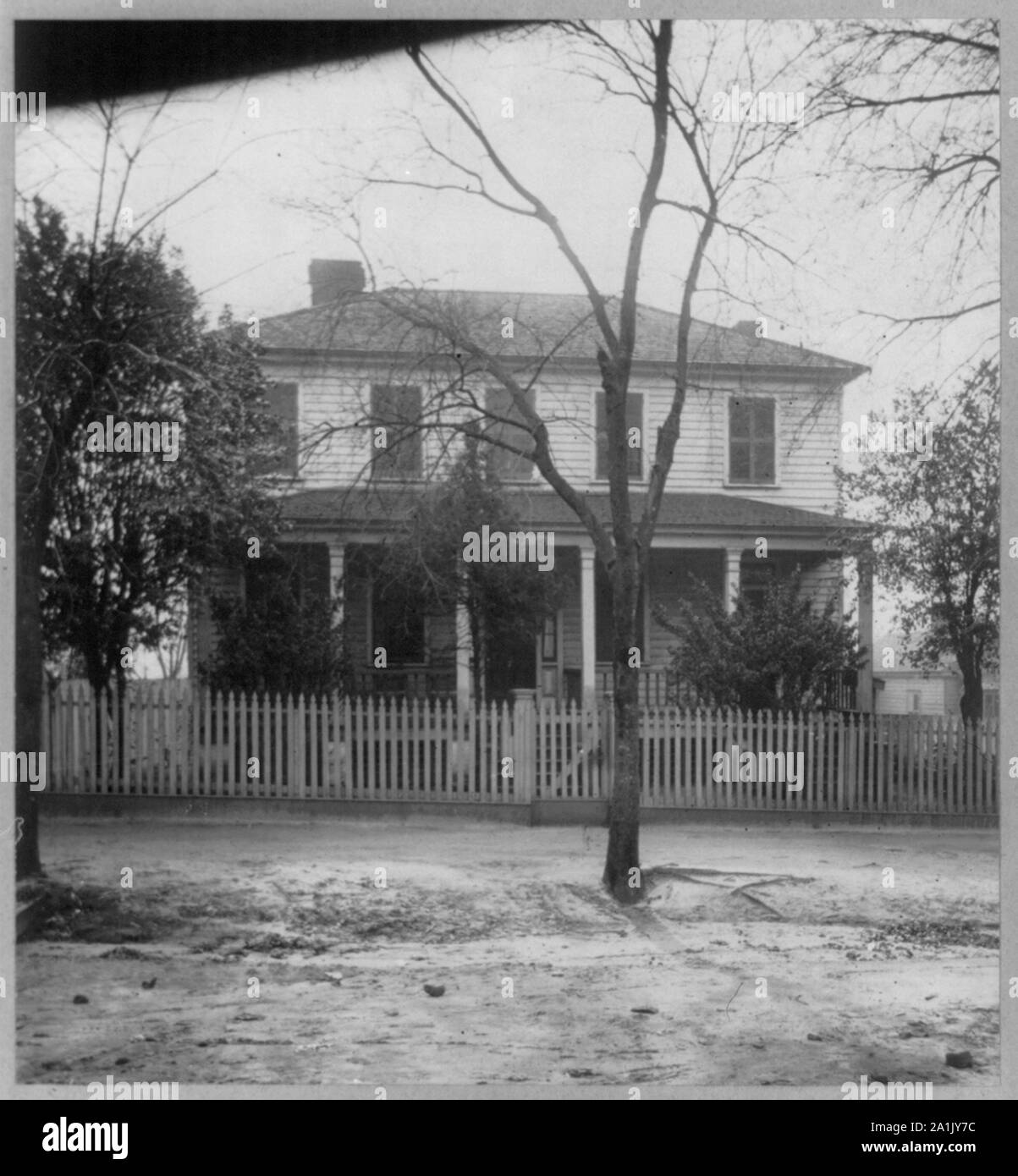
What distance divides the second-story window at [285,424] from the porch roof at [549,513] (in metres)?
0.18

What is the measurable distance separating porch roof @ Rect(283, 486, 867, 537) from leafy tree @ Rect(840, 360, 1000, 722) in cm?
30

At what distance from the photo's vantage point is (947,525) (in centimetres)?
638

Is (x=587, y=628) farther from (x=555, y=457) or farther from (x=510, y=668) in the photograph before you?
(x=555, y=457)

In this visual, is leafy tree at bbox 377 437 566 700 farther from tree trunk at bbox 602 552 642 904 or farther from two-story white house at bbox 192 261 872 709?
tree trunk at bbox 602 552 642 904

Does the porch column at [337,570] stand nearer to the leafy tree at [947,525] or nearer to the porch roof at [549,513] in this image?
the porch roof at [549,513]

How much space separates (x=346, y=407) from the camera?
6801 mm

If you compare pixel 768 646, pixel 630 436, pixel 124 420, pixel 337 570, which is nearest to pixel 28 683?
pixel 124 420

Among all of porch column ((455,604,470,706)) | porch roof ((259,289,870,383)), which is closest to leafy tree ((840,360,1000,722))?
porch roof ((259,289,870,383))

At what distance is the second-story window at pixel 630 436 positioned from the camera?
22.8ft

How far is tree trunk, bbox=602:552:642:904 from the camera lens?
6.68 metres

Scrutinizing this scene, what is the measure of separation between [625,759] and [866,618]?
1749 mm

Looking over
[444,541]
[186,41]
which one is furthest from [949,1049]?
[186,41]
